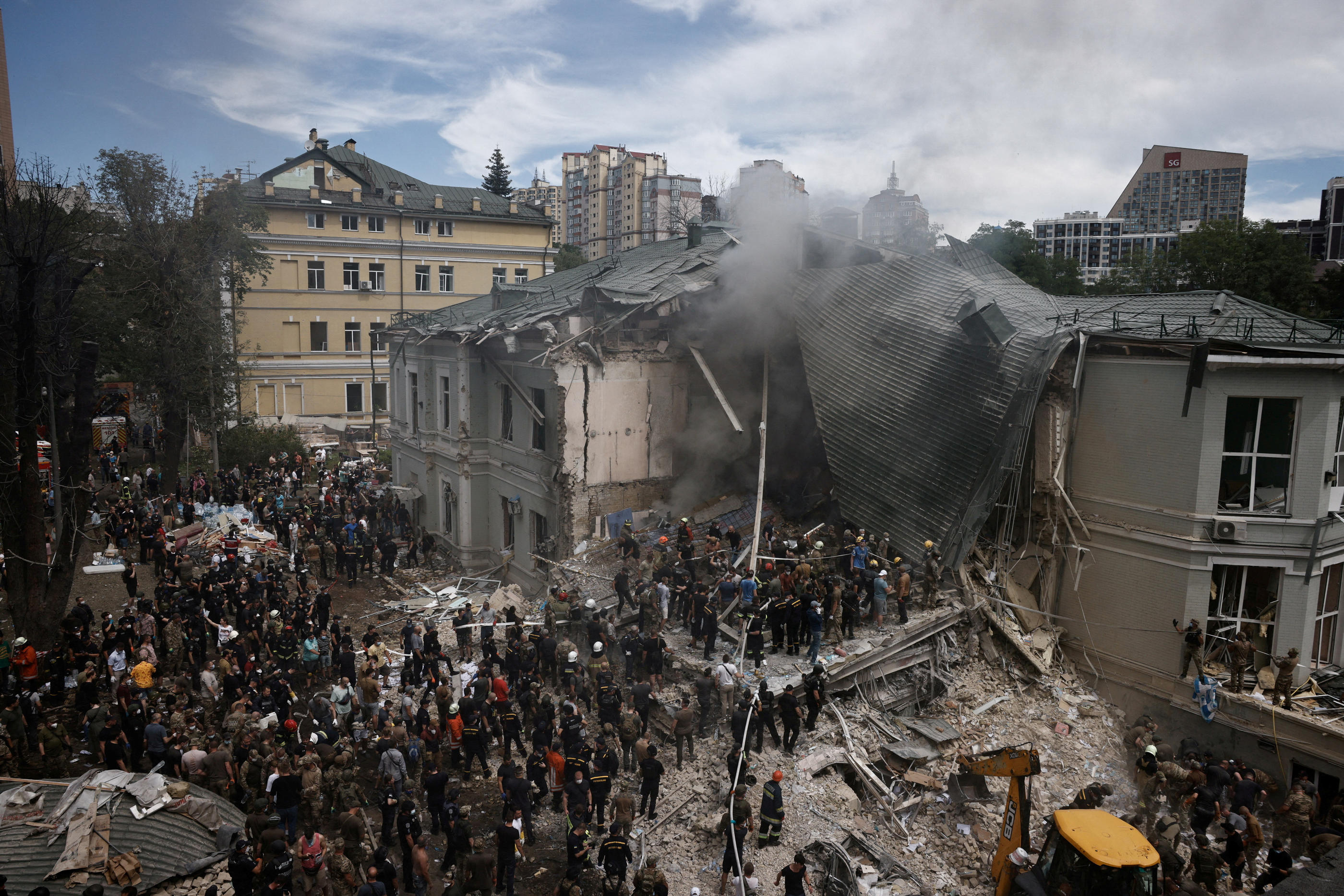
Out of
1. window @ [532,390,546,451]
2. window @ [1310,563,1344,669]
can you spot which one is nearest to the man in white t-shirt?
window @ [532,390,546,451]

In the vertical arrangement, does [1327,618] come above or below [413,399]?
below

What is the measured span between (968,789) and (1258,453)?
8.20 metres

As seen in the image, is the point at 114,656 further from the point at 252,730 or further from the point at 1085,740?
the point at 1085,740

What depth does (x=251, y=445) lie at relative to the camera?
36.6 metres

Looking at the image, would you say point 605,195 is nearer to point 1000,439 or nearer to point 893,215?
point 893,215

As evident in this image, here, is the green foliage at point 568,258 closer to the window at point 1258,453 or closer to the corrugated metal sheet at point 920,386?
the corrugated metal sheet at point 920,386

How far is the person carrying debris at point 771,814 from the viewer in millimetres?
11047

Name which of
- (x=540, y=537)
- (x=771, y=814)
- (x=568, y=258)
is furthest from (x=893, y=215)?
(x=568, y=258)

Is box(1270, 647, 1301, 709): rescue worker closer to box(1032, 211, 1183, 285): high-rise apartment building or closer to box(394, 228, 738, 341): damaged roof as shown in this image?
box(394, 228, 738, 341): damaged roof

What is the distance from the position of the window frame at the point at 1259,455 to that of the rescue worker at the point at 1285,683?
2.50 m

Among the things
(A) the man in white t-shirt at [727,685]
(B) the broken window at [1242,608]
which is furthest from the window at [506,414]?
(B) the broken window at [1242,608]

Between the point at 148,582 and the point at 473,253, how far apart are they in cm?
2934

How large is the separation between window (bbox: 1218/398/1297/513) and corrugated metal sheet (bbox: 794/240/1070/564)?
346 centimetres

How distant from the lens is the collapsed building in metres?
14.9
